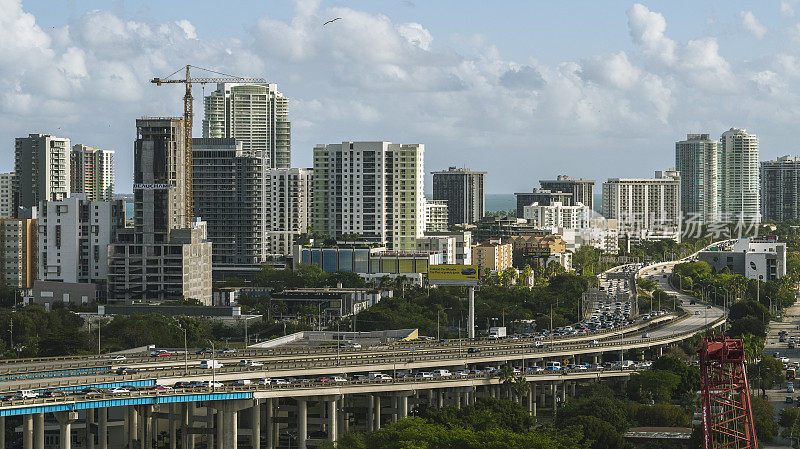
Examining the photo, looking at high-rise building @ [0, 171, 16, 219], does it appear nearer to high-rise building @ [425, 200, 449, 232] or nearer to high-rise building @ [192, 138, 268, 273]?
high-rise building @ [192, 138, 268, 273]

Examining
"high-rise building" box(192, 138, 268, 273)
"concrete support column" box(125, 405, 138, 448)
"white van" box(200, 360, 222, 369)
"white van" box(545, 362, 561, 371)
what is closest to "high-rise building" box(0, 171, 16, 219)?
"high-rise building" box(192, 138, 268, 273)

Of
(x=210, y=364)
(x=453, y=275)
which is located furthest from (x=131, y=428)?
(x=453, y=275)

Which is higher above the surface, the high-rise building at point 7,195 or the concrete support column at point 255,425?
the high-rise building at point 7,195

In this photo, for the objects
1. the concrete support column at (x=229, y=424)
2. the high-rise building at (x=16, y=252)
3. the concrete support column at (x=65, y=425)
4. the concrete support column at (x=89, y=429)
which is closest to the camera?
the concrete support column at (x=65, y=425)

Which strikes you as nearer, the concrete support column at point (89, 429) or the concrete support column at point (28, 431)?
the concrete support column at point (28, 431)

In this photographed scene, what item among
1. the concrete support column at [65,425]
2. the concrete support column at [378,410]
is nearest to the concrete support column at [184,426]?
the concrete support column at [65,425]

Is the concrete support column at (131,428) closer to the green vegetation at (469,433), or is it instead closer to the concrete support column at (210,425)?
the concrete support column at (210,425)
